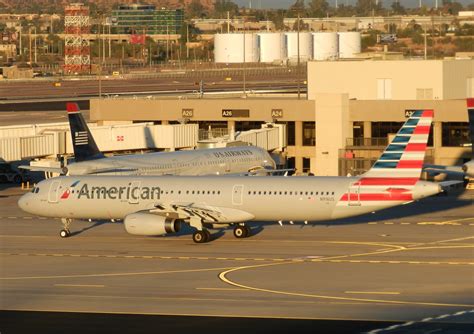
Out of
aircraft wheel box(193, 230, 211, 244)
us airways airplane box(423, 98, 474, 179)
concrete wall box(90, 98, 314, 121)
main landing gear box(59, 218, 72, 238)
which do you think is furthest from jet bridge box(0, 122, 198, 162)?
aircraft wheel box(193, 230, 211, 244)

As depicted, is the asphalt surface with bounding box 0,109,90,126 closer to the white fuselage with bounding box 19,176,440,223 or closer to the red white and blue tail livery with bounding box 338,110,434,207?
the white fuselage with bounding box 19,176,440,223

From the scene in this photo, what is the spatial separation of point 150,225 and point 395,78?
46915 mm

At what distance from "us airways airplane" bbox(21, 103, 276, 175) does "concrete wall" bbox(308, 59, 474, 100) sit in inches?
807

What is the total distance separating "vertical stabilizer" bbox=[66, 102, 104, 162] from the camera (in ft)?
250

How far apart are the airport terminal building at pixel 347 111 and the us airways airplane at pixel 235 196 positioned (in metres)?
32.2

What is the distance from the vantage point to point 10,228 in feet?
213

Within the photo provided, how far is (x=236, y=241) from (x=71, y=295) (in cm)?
1603

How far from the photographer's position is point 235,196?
57750 millimetres

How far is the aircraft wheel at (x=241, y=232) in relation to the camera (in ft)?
195

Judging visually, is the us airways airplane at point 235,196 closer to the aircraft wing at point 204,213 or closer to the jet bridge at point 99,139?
the aircraft wing at point 204,213

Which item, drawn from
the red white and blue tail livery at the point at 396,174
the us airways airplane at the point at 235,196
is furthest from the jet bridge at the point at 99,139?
the red white and blue tail livery at the point at 396,174

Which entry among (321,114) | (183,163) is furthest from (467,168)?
(321,114)

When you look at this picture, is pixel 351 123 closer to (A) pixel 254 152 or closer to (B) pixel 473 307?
(A) pixel 254 152

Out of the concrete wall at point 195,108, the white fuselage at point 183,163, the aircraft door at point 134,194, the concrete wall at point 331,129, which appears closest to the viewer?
the aircraft door at point 134,194
